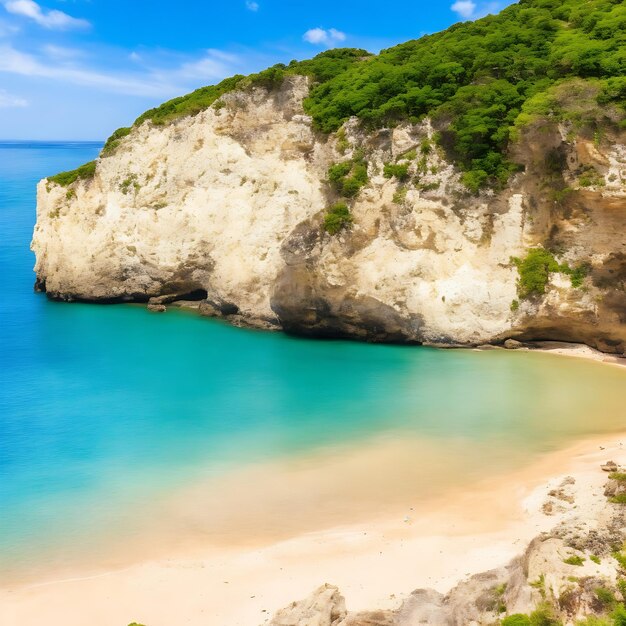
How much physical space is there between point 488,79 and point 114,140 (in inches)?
849

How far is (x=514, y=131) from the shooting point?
2642 cm

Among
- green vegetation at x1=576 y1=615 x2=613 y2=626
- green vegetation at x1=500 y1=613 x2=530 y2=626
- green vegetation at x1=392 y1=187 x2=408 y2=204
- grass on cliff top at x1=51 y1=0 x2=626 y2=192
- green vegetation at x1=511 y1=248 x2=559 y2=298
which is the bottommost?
green vegetation at x1=500 y1=613 x2=530 y2=626

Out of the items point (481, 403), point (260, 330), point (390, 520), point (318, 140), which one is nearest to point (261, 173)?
point (318, 140)

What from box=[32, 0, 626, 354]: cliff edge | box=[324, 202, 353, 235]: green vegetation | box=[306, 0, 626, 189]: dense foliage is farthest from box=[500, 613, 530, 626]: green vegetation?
box=[324, 202, 353, 235]: green vegetation

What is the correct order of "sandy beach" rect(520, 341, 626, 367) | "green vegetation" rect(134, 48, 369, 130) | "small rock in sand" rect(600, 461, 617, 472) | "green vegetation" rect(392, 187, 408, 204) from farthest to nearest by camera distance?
"green vegetation" rect(134, 48, 369, 130) → "green vegetation" rect(392, 187, 408, 204) → "sandy beach" rect(520, 341, 626, 367) → "small rock in sand" rect(600, 461, 617, 472)

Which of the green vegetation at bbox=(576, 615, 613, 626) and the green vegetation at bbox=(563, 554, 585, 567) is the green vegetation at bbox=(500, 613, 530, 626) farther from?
the green vegetation at bbox=(563, 554, 585, 567)

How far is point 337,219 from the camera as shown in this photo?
93.4 ft

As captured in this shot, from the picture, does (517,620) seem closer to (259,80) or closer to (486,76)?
(486,76)

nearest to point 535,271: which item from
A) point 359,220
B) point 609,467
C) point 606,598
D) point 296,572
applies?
Answer: point 359,220

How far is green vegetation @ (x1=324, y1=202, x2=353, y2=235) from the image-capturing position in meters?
28.4

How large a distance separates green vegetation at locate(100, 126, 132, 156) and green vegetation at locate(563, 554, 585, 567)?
1364 inches

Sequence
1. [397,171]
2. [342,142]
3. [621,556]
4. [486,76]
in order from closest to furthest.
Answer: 1. [621,556]
2. [397,171]
3. [486,76]
4. [342,142]

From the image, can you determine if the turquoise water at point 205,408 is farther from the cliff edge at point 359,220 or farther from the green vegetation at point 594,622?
the green vegetation at point 594,622

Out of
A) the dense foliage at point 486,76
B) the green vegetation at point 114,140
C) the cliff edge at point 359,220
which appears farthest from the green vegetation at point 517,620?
the green vegetation at point 114,140
